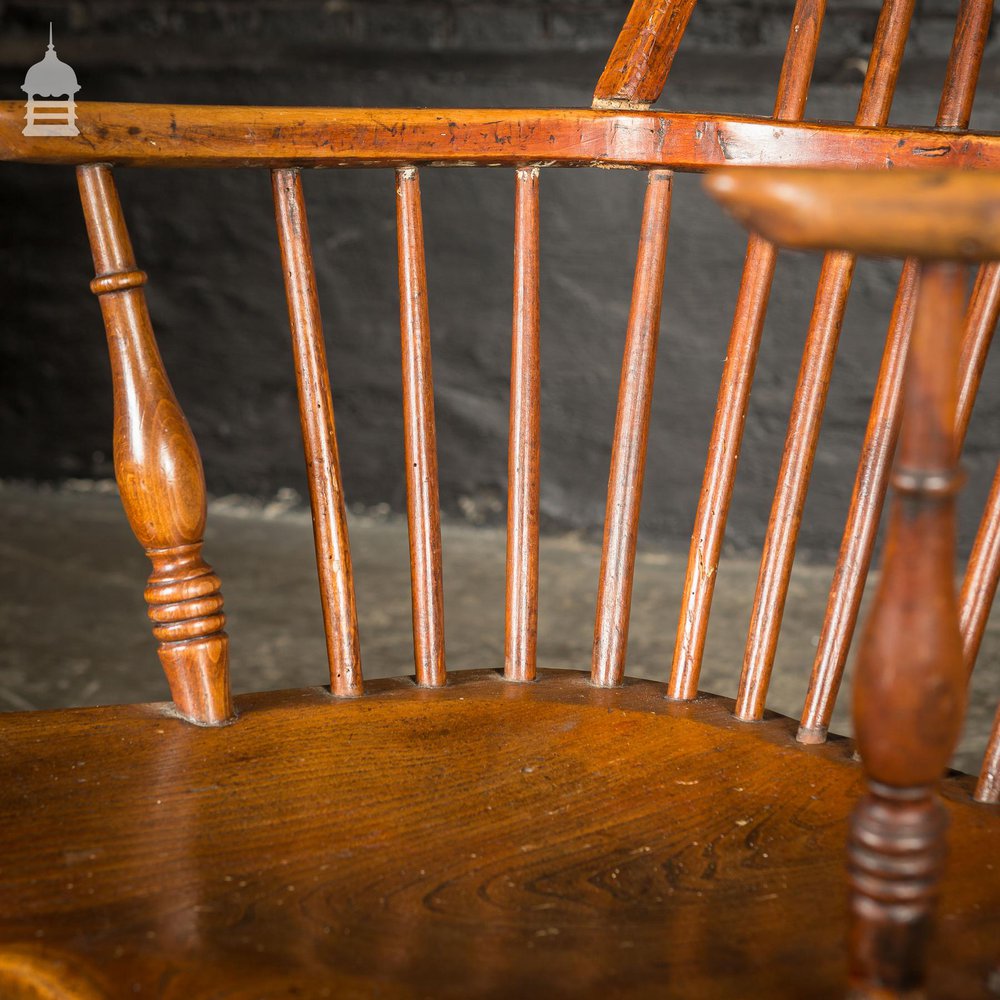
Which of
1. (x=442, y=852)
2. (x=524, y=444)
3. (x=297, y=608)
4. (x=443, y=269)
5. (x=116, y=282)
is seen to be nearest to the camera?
(x=442, y=852)

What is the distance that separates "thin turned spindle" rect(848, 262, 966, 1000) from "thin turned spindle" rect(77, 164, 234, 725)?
0.43 m

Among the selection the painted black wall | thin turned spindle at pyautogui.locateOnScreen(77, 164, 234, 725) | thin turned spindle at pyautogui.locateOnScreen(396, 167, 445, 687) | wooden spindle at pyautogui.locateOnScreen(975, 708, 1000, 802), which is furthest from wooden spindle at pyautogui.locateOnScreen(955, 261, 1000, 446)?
the painted black wall

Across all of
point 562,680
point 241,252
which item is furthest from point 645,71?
point 241,252

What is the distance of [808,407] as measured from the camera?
0.83 meters

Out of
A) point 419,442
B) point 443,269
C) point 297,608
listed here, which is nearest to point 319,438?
point 419,442

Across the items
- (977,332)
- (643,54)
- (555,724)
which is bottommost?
(555,724)

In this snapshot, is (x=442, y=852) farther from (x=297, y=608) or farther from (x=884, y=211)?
(x=297, y=608)

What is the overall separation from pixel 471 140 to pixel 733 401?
24 cm

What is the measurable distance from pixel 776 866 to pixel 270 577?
76.1 inches

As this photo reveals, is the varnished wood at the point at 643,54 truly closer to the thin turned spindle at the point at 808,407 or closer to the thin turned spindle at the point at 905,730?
the thin turned spindle at the point at 808,407

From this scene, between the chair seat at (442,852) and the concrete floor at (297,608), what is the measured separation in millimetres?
1252

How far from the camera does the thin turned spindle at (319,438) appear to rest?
0.81 meters

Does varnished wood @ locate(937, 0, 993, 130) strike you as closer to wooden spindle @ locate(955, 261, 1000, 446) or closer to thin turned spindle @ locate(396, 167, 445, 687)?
wooden spindle @ locate(955, 261, 1000, 446)

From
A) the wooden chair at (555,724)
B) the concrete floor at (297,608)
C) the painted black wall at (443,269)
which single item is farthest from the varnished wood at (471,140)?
the painted black wall at (443,269)
